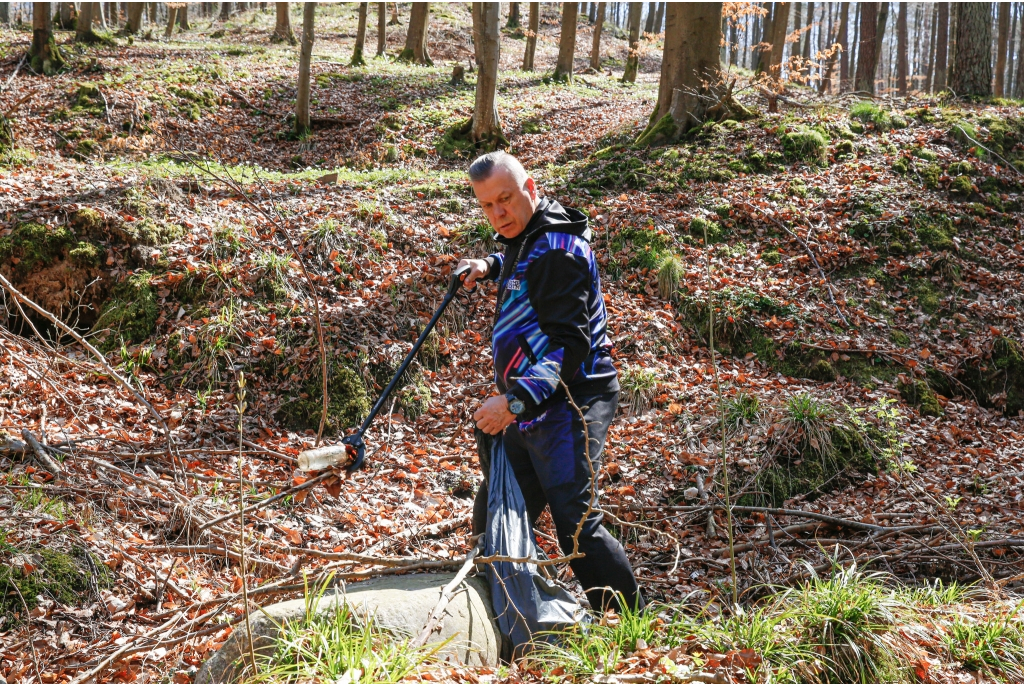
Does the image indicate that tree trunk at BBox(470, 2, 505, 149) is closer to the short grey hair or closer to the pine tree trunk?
the pine tree trunk

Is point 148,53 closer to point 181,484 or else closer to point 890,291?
point 181,484

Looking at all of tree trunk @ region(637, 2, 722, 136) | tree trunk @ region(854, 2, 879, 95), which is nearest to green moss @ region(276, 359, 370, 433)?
tree trunk @ region(637, 2, 722, 136)

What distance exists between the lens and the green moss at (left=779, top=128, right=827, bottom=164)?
941cm

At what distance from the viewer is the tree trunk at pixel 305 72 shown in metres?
12.2

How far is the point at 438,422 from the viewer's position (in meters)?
6.08

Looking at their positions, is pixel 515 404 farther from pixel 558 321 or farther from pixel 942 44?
pixel 942 44

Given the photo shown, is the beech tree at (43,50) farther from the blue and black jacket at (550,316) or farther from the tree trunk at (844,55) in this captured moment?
the tree trunk at (844,55)

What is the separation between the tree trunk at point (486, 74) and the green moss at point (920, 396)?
24.9ft

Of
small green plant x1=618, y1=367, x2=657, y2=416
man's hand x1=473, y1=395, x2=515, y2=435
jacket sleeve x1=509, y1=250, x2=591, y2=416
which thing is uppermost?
jacket sleeve x1=509, y1=250, x2=591, y2=416

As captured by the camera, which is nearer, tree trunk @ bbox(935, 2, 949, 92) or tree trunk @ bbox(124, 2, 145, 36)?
tree trunk @ bbox(124, 2, 145, 36)

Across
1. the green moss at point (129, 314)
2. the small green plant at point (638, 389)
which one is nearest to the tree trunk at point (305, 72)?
the green moss at point (129, 314)

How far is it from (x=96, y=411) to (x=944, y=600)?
600 centimetres

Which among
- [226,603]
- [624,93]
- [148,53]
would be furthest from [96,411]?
[624,93]

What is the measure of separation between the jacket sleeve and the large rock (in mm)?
873
